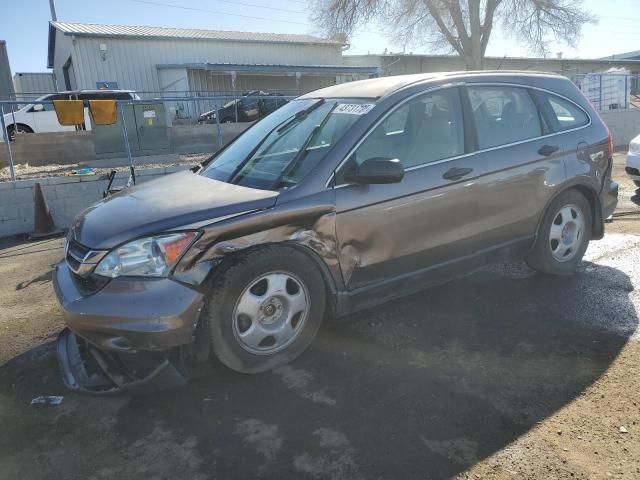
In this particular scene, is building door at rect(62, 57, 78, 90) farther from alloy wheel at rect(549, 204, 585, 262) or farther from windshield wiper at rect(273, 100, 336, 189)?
alloy wheel at rect(549, 204, 585, 262)

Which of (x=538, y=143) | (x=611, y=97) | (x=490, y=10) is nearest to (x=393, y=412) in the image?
(x=538, y=143)

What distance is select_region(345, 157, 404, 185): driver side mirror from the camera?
325 cm

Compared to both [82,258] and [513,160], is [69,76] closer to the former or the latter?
[82,258]

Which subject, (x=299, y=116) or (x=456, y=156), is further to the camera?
(x=299, y=116)

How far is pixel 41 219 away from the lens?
777 cm

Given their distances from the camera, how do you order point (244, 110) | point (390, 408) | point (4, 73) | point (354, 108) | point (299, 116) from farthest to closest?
1. point (4, 73)
2. point (244, 110)
3. point (299, 116)
4. point (354, 108)
5. point (390, 408)

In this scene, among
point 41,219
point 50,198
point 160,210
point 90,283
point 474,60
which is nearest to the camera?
point 90,283

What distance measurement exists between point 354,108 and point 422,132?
55 centimetres

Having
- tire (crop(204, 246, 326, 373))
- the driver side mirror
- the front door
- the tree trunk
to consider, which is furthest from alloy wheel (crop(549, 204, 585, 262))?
the tree trunk

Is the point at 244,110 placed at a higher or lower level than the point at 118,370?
higher

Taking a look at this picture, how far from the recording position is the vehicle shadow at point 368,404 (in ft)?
8.10

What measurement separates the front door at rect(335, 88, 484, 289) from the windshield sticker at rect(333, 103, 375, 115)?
154 millimetres

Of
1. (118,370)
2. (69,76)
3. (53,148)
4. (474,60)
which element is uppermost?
(69,76)

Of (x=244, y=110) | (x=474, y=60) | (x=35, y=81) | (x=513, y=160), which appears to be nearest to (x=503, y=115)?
(x=513, y=160)
